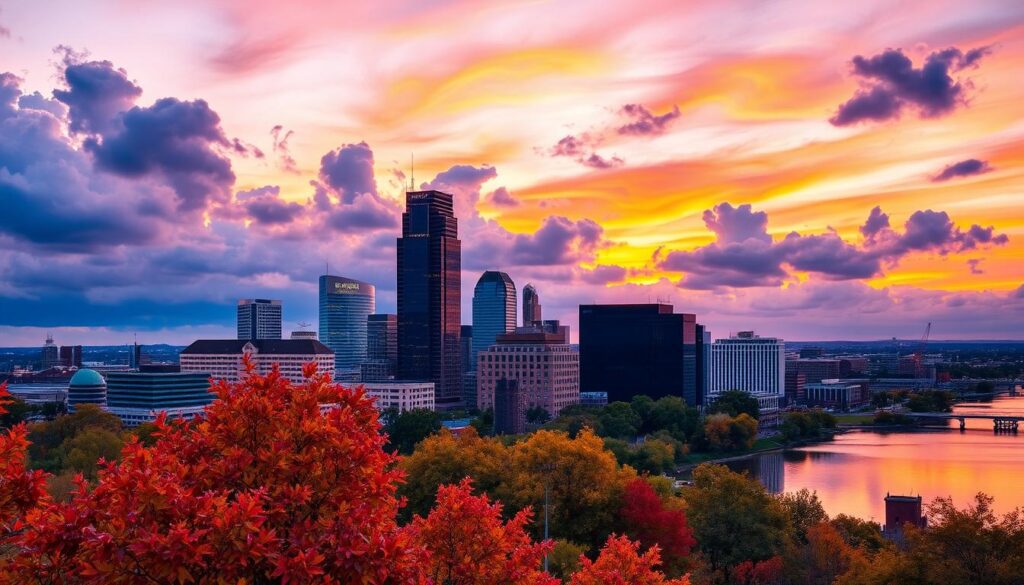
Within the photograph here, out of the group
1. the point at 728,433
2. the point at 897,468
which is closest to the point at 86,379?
the point at 728,433

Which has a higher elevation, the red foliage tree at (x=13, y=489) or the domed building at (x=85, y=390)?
the red foliage tree at (x=13, y=489)

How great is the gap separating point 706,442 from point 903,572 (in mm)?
68361

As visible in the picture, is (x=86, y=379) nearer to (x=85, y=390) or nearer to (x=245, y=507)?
(x=85, y=390)

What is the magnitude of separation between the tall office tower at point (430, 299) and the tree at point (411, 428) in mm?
59111

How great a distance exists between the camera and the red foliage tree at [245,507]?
19.6 ft

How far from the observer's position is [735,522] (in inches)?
1198

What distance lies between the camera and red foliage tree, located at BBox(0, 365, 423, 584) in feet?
19.6

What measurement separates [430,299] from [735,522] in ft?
372

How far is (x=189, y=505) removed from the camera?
6.17 meters

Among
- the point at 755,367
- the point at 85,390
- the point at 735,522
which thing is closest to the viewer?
the point at 735,522

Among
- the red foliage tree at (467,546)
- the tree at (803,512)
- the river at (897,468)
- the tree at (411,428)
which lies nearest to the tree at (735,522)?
the tree at (803,512)

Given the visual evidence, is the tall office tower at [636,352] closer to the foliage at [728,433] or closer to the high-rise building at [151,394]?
the foliage at [728,433]

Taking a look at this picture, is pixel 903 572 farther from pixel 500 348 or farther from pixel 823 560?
pixel 500 348

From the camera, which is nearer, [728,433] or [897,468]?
[897,468]
